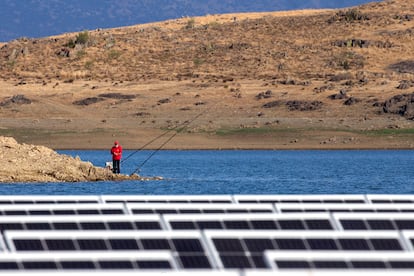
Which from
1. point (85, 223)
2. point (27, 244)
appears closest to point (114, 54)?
point (85, 223)

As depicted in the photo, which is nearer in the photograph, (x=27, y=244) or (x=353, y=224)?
(x=27, y=244)

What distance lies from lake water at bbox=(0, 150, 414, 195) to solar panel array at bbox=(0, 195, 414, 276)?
22.7 meters

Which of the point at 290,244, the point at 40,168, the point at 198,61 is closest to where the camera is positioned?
the point at 290,244

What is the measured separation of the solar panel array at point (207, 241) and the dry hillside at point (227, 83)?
53667 mm

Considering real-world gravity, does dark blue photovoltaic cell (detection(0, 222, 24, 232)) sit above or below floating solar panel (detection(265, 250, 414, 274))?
above

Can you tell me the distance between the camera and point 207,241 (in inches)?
682

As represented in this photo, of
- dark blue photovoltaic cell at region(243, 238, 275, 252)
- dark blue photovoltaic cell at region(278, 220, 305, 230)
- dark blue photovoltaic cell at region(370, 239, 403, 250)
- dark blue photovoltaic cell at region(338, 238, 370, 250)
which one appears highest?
dark blue photovoltaic cell at region(278, 220, 305, 230)

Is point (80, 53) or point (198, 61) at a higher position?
point (80, 53)

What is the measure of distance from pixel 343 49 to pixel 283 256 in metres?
102

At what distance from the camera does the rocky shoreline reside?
5212 centimetres

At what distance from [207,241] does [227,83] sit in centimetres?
8837

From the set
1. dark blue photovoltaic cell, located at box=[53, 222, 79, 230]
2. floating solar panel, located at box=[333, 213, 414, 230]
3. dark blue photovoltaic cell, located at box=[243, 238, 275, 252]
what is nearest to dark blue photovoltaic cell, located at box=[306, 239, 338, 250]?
dark blue photovoltaic cell, located at box=[243, 238, 275, 252]

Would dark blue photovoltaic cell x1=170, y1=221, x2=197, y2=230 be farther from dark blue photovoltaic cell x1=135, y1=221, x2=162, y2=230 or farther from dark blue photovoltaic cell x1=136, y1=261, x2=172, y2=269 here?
dark blue photovoltaic cell x1=136, y1=261, x2=172, y2=269

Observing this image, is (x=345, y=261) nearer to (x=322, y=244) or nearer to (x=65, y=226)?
(x=322, y=244)
